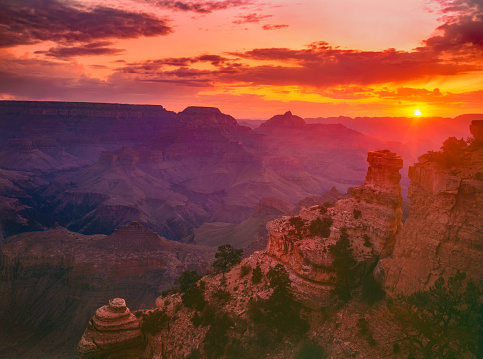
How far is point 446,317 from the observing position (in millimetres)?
25328

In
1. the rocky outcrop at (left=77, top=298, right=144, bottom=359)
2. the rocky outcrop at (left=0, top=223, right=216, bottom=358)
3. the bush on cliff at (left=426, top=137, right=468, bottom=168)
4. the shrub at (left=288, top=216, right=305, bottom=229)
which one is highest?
the bush on cliff at (left=426, top=137, right=468, bottom=168)

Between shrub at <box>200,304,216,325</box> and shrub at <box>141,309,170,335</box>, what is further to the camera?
shrub at <box>141,309,170,335</box>

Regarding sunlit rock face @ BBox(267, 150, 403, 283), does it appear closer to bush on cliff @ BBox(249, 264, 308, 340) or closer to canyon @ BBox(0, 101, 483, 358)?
canyon @ BBox(0, 101, 483, 358)

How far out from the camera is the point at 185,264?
265 feet

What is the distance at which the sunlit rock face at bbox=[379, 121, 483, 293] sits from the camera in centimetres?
2500

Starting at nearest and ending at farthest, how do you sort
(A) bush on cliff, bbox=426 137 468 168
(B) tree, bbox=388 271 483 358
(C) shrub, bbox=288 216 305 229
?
1. (B) tree, bbox=388 271 483 358
2. (A) bush on cliff, bbox=426 137 468 168
3. (C) shrub, bbox=288 216 305 229

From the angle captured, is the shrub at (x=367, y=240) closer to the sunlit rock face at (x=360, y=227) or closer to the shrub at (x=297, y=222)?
the sunlit rock face at (x=360, y=227)

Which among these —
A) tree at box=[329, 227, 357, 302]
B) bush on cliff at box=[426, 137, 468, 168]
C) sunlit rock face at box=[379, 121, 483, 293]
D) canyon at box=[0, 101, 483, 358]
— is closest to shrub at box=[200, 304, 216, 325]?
canyon at box=[0, 101, 483, 358]

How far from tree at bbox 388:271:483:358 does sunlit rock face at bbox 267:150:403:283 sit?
26.1 feet

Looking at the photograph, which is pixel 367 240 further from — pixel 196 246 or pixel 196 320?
pixel 196 246

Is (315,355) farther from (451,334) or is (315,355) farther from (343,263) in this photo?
(451,334)

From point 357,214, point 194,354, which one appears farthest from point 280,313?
point 357,214

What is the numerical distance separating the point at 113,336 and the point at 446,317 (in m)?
29.3

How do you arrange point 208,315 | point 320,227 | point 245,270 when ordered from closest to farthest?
1. point 208,315
2. point 320,227
3. point 245,270
